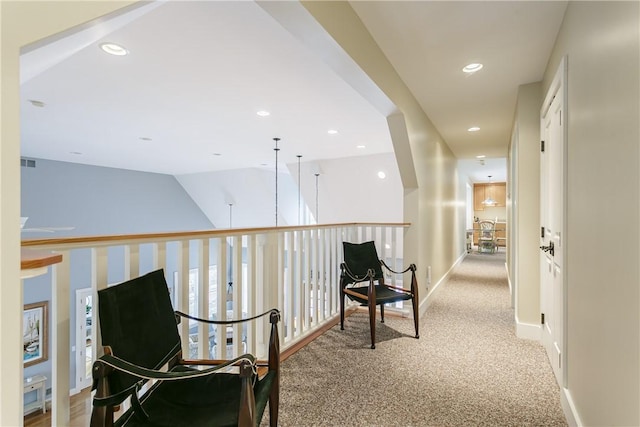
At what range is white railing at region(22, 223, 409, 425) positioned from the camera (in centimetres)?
121

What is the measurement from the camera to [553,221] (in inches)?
90.0

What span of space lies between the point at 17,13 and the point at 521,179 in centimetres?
337

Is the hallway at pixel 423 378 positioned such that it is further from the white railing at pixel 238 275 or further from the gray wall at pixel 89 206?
the gray wall at pixel 89 206

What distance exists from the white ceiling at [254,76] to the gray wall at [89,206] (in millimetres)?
1585

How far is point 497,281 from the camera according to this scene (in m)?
5.15

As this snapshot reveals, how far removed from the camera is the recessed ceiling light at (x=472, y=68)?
8.55 feet

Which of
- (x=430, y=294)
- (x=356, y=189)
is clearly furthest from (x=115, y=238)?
(x=356, y=189)

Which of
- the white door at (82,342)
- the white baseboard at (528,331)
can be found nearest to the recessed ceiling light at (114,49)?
the white door at (82,342)

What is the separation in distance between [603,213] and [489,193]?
11474 millimetres

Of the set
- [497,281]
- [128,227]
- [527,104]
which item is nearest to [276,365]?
[527,104]

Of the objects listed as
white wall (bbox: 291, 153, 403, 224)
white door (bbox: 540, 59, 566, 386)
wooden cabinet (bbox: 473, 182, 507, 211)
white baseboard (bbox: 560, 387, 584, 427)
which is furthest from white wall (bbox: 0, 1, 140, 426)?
wooden cabinet (bbox: 473, 182, 507, 211)

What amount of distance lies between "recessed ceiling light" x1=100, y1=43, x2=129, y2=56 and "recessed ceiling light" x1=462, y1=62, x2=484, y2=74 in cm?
271

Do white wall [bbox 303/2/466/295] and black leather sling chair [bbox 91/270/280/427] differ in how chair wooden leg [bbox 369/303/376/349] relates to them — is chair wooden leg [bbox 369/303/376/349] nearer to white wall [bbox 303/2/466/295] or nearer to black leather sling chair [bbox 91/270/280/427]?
white wall [bbox 303/2/466/295]

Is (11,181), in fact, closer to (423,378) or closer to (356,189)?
(423,378)
